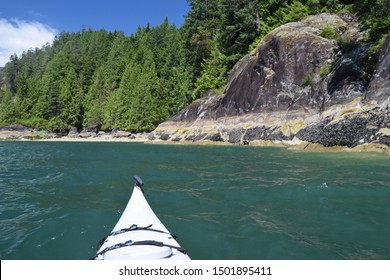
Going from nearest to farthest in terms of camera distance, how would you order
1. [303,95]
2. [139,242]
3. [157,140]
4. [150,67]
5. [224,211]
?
[139,242], [224,211], [303,95], [157,140], [150,67]

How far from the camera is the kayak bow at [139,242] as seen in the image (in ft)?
14.8

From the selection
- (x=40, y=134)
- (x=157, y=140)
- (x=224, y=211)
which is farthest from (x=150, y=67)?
(x=224, y=211)

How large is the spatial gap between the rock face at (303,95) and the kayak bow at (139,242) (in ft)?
58.8

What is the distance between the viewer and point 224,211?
8.30 m

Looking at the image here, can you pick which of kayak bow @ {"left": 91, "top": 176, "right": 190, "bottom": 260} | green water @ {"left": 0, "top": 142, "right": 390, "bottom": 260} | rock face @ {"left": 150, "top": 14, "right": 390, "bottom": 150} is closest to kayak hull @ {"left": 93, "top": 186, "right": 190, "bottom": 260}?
kayak bow @ {"left": 91, "top": 176, "right": 190, "bottom": 260}

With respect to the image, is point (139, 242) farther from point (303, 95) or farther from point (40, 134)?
point (40, 134)

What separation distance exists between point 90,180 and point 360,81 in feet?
67.3

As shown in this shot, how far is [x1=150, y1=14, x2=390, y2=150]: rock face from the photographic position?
20.8 meters

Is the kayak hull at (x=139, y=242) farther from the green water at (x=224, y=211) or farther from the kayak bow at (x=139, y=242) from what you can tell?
the green water at (x=224, y=211)

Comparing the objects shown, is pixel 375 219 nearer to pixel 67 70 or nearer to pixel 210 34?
pixel 210 34

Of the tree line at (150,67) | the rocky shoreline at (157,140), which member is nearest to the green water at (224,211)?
the rocky shoreline at (157,140)

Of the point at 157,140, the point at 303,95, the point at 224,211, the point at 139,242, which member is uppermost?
the point at 303,95

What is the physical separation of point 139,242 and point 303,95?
27.7 meters
